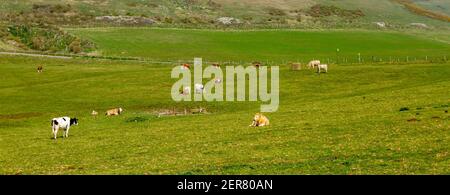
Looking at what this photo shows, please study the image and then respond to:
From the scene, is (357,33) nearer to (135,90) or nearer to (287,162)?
(135,90)

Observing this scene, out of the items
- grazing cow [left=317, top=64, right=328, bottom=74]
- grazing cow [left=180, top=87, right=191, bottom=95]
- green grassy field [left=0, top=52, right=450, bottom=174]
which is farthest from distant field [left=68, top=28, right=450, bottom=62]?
grazing cow [left=180, top=87, right=191, bottom=95]

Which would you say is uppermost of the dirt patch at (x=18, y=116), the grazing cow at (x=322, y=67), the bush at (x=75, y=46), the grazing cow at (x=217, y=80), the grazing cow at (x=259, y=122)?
the bush at (x=75, y=46)

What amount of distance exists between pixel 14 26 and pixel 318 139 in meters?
146

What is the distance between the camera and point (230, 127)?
39.0 meters

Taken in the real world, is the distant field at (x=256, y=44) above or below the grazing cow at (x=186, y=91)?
above

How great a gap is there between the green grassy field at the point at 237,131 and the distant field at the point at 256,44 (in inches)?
2317

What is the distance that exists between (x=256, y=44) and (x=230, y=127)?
115 m

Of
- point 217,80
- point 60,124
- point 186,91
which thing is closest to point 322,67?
point 217,80

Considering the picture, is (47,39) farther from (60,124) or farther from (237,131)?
(237,131)

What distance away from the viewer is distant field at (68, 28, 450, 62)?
445 feet

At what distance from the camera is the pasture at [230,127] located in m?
24.1

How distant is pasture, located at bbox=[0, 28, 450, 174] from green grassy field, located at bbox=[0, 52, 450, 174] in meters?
0.08

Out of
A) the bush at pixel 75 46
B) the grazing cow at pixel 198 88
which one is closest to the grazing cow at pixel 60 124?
the grazing cow at pixel 198 88

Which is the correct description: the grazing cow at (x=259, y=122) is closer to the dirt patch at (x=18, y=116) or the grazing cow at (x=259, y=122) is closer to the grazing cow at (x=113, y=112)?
the grazing cow at (x=113, y=112)
